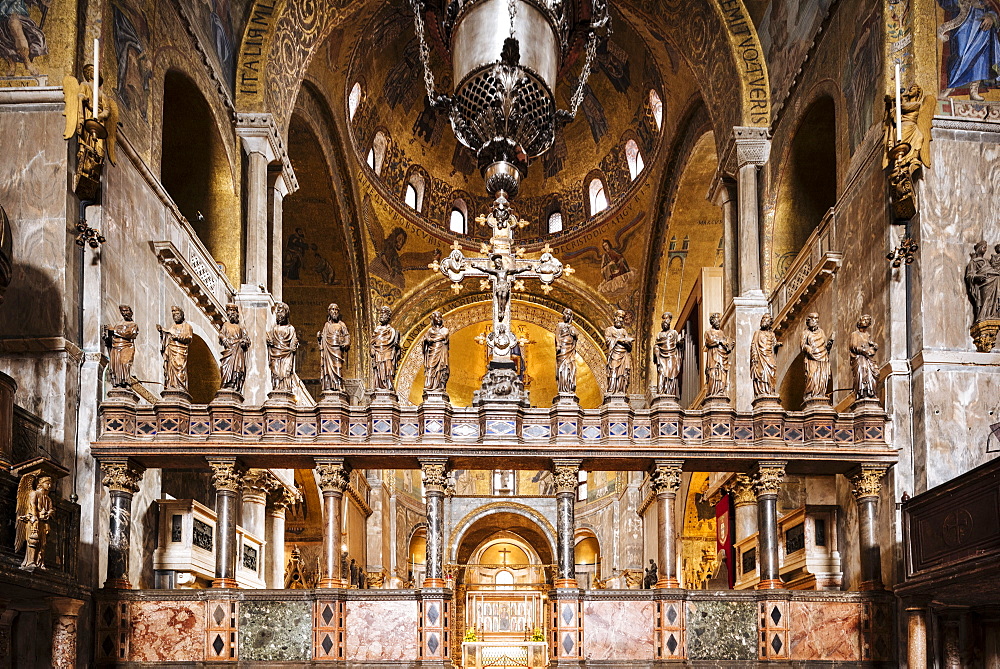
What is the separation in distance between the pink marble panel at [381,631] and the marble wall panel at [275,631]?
494 millimetres

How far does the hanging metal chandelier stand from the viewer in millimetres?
18594

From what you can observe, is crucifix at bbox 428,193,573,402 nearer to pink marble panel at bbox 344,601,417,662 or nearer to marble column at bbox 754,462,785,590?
pink marble panel at bbox 344,601,417,662

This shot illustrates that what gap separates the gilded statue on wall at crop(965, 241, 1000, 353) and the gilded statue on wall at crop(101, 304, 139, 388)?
32.7ft

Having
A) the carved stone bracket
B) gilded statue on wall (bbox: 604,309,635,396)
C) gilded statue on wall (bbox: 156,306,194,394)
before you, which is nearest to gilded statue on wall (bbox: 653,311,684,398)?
gilded statue on wall (bbox: 604,309,635,396)

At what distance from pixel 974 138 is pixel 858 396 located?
349cm

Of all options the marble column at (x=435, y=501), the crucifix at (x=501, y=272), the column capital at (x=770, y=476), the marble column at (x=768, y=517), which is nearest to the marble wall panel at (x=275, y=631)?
the marble column at (x=435, y=501)

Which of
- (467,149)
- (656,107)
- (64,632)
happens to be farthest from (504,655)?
(64,632)

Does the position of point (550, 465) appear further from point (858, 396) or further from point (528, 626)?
point (528, 626)

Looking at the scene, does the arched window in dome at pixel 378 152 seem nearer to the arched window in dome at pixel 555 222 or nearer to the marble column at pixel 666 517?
the arched window in dome at pixel 555 222

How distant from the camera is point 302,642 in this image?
13.5 metres

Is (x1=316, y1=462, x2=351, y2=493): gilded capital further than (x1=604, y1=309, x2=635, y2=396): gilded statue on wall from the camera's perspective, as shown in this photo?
No

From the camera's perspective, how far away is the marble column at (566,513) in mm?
14133

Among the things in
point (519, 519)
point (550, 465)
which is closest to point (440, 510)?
point (550, 465)

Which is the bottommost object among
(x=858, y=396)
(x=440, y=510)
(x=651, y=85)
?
(x=440, y=510)
